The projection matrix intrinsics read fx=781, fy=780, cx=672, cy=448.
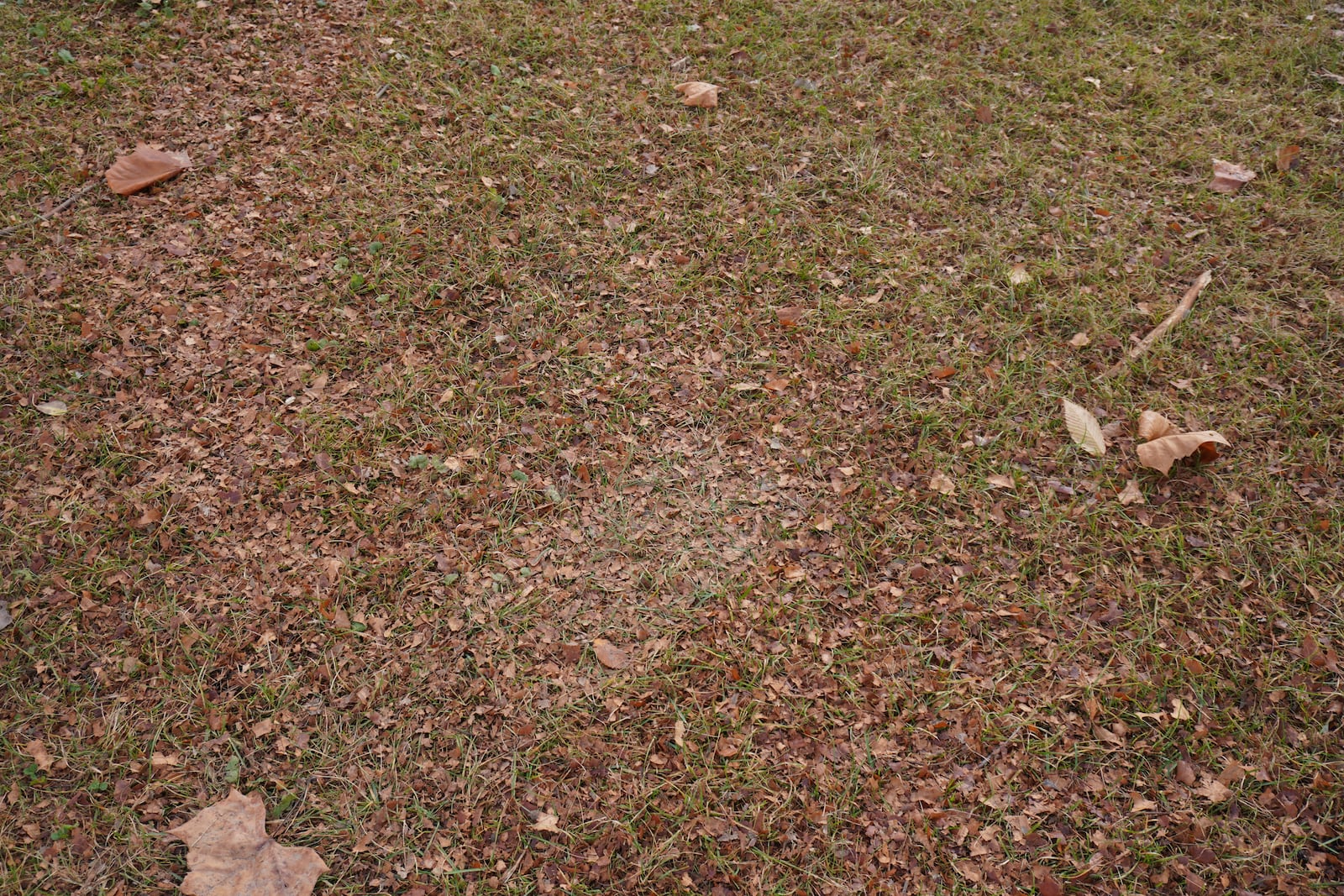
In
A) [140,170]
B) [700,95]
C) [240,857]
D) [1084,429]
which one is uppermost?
[700,95]

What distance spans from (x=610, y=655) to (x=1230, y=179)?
11.9 feet

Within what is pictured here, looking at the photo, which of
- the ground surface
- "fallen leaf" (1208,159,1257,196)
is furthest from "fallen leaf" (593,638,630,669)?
"fallen leaf" (1208,159,1257,196)

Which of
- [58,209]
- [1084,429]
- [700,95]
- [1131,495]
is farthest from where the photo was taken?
[700,95]

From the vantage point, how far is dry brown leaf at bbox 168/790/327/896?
2.05 metres

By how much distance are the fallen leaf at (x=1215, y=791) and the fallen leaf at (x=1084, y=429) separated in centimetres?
114

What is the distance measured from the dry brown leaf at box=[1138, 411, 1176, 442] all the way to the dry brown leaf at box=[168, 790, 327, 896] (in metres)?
3.07

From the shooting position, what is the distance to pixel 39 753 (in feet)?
→ 7.23

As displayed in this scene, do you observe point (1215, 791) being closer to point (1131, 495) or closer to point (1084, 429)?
point (1131, 495)

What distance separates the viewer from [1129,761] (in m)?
2.32

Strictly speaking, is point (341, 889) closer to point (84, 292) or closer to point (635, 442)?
point (635, 442)

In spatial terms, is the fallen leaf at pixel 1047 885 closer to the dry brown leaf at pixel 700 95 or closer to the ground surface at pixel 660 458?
the ground surface at pixel 660 458

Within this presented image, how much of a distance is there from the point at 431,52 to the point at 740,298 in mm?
2211

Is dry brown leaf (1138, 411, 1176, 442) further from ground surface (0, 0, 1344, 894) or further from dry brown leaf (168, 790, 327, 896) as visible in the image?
dry brown leaf (168, 790, 327, 896)

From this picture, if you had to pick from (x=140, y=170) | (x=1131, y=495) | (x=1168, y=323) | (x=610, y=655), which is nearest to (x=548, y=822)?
(x=610, y=655)
